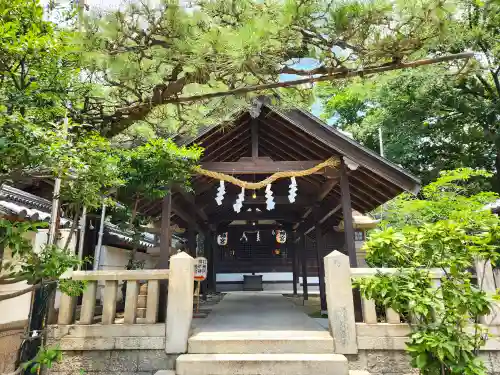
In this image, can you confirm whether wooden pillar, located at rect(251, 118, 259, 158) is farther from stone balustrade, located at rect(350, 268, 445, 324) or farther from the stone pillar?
the stone pillar

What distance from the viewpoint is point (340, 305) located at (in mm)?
5371

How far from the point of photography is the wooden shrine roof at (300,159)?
7.30 metres

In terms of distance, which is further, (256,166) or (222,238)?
(222,238)

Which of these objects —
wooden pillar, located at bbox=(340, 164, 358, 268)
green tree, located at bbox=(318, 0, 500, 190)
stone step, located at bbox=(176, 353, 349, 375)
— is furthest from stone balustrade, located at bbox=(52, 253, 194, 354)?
green tree, located at bbox=(318, 0, 500, 190)

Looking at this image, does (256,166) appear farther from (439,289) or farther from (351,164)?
(439,289)

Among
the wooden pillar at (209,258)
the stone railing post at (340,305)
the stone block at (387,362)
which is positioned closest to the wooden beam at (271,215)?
the wooden pillar at (209,258)

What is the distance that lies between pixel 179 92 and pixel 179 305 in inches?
142

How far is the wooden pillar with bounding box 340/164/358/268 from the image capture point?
23.0ft

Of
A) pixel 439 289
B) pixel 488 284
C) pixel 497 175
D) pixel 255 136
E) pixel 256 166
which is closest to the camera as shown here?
pixel 439 289

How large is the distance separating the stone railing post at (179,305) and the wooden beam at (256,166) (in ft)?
9.00

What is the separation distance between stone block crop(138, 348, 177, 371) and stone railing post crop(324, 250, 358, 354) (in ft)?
8.92

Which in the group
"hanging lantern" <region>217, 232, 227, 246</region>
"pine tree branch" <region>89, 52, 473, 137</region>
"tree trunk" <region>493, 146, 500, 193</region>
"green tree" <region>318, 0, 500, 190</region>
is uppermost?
"green tree" <region>318, 0, 500, 190</region>

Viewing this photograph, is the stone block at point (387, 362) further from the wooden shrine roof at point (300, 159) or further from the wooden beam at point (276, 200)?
the wooden beam at point (276, 200)

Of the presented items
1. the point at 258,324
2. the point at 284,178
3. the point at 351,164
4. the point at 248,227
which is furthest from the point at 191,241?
the point at 351,164
